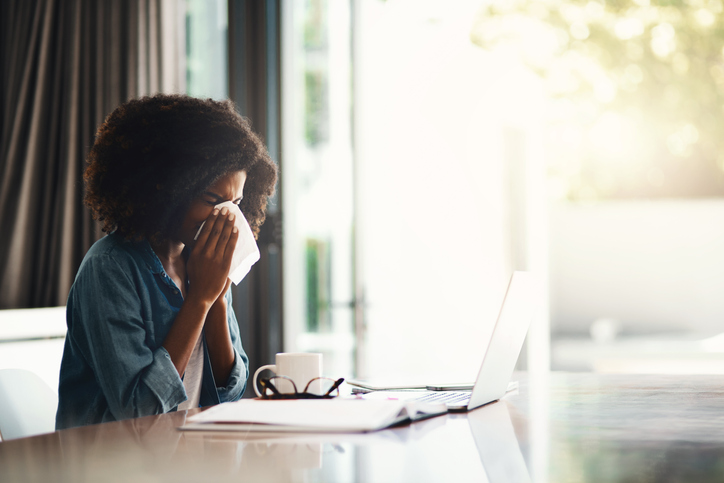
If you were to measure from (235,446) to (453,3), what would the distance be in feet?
8.49

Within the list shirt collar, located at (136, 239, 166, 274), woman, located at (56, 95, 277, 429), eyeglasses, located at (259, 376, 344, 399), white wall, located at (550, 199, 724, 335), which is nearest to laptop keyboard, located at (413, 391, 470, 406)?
eyeglasses, located at (259, 376, 344, 399)

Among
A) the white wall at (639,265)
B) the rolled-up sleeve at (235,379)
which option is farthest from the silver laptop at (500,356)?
the white wall at (639,265)

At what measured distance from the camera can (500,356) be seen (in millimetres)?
940

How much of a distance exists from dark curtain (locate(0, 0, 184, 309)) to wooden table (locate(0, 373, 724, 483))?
1689 millimetres

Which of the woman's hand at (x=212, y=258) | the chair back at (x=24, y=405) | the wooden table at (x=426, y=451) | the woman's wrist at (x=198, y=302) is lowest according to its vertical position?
the chair back at (x=24, y=405)

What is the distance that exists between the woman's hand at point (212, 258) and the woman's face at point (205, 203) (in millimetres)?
21

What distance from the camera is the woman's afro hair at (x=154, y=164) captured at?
125 centimetres

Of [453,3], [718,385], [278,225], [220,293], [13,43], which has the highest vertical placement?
[453,3]

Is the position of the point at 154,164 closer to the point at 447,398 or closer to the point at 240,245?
the point at 240,245

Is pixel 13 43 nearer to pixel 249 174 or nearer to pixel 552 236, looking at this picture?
pixel 249 174

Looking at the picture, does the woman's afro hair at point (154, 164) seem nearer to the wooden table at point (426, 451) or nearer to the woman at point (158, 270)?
the woman at point (158, 270)

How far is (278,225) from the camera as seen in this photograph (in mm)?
2576

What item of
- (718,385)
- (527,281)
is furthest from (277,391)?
(718,385)

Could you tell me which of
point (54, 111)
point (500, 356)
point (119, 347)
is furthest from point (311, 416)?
point (54, 111)
